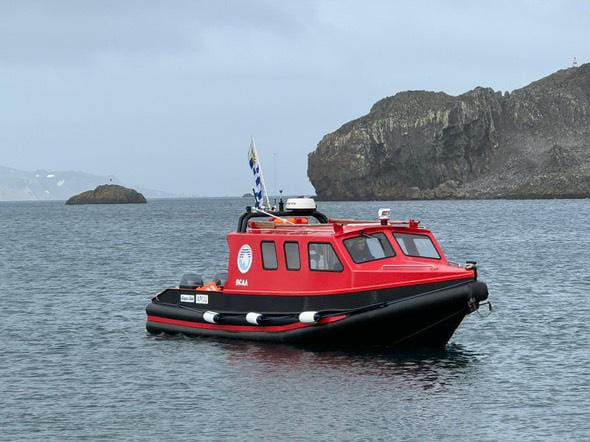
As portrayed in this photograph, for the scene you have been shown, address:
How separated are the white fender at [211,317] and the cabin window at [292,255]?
8.95 feet

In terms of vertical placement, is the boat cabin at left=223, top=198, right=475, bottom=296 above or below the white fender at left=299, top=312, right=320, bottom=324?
above

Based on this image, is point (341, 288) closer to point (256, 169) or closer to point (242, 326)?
point (242, 326)

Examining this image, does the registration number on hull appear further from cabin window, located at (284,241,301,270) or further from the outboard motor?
cabin window, located at (284,241,301,270)

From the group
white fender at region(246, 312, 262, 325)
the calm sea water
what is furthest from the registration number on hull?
white fender at region(246, 312, 262, 325)

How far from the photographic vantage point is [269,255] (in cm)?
2755

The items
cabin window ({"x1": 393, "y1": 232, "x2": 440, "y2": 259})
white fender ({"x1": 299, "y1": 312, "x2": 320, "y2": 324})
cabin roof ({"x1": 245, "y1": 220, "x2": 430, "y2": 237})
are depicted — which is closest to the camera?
white fender ({"x1": 299, "y1": 312, "x2": 320, "y2": 324})

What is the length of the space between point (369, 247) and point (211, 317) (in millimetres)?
5075

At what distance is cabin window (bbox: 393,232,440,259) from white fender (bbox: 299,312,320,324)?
2838mm

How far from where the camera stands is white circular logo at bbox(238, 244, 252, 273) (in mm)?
27969

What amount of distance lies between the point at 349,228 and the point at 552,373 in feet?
20.4

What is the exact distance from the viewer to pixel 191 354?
88.9 ft

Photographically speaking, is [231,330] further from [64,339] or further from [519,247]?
[519,247]

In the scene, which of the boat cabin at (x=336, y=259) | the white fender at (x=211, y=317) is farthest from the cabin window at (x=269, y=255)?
the white fender at (x=211, y=317)

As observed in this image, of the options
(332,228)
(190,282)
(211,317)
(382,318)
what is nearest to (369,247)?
(332,228)
